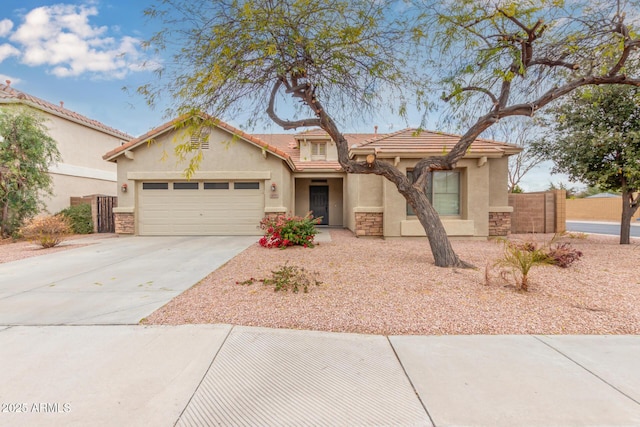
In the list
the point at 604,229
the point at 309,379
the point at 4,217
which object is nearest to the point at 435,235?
the point at 309,379

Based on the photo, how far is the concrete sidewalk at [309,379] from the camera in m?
2.18

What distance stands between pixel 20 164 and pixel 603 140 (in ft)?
65.2

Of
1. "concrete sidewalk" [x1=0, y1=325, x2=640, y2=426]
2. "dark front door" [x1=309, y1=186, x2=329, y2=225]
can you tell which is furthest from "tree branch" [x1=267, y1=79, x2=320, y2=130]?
"dark front door" [x1=309, y1=186, x2=329, y2=225]

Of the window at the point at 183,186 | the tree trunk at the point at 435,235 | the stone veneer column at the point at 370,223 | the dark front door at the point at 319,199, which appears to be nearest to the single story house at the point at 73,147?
the window at the point at 183,186

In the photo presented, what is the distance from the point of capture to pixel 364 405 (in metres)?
2.28

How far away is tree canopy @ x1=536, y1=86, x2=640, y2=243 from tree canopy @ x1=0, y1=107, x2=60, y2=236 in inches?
715

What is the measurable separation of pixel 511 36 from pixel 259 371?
7588mm

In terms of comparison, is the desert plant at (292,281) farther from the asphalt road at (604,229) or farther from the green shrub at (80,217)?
the asphalt road at (604,229)

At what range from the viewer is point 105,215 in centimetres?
1463

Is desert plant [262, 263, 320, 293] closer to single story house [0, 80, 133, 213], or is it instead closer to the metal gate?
the metal gate

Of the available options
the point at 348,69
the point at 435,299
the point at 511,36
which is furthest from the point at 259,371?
the point at 511,36

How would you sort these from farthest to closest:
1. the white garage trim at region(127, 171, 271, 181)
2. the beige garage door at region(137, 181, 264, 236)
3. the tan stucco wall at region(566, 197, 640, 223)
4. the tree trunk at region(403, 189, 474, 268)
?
1. the tan stucco wall at region(566, 197, 640, 223)
2. the beige garage door at region(137, 181, 264, 236)
3. the white garage trim at region(127, 171, 271, 181)
4. the tree trunk at region(403, 189, 474, 268)

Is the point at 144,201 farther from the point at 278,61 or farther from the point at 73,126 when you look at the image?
the point at 278,61

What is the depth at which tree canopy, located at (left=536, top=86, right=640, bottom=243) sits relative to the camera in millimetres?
9109
